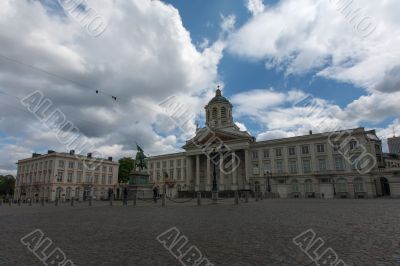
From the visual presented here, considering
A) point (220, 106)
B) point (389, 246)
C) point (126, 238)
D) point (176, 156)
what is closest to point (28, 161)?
point (176, 156)

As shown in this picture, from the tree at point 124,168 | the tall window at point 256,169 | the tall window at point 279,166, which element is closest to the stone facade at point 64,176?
the tree at point 124,168

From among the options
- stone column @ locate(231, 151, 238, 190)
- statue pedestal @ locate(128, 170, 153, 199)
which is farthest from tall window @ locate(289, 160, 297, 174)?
statue pedestal @ locate(128, 170, 153, 199)

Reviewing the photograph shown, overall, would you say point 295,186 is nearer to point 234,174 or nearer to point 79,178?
point 234,174

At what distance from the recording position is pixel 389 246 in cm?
604

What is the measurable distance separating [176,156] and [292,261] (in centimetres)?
7808

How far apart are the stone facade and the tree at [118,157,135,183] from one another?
19.4 feet

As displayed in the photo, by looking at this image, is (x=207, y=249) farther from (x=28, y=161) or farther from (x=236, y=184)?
(x=28, y=161)

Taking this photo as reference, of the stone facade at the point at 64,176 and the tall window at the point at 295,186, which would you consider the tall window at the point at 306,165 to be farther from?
the stone facade at the point at 64,176

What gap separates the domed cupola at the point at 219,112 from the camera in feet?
249

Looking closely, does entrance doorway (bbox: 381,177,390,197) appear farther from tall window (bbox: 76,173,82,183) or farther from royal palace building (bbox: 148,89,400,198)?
tall window (bbox: 76,173,82,183)

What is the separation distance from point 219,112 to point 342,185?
35.4 m

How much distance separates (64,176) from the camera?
228 ft

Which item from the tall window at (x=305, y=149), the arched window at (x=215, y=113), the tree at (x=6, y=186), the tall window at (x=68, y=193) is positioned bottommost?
the tall window at (x=68, y=193)

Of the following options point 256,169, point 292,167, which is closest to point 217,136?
point 256,169
